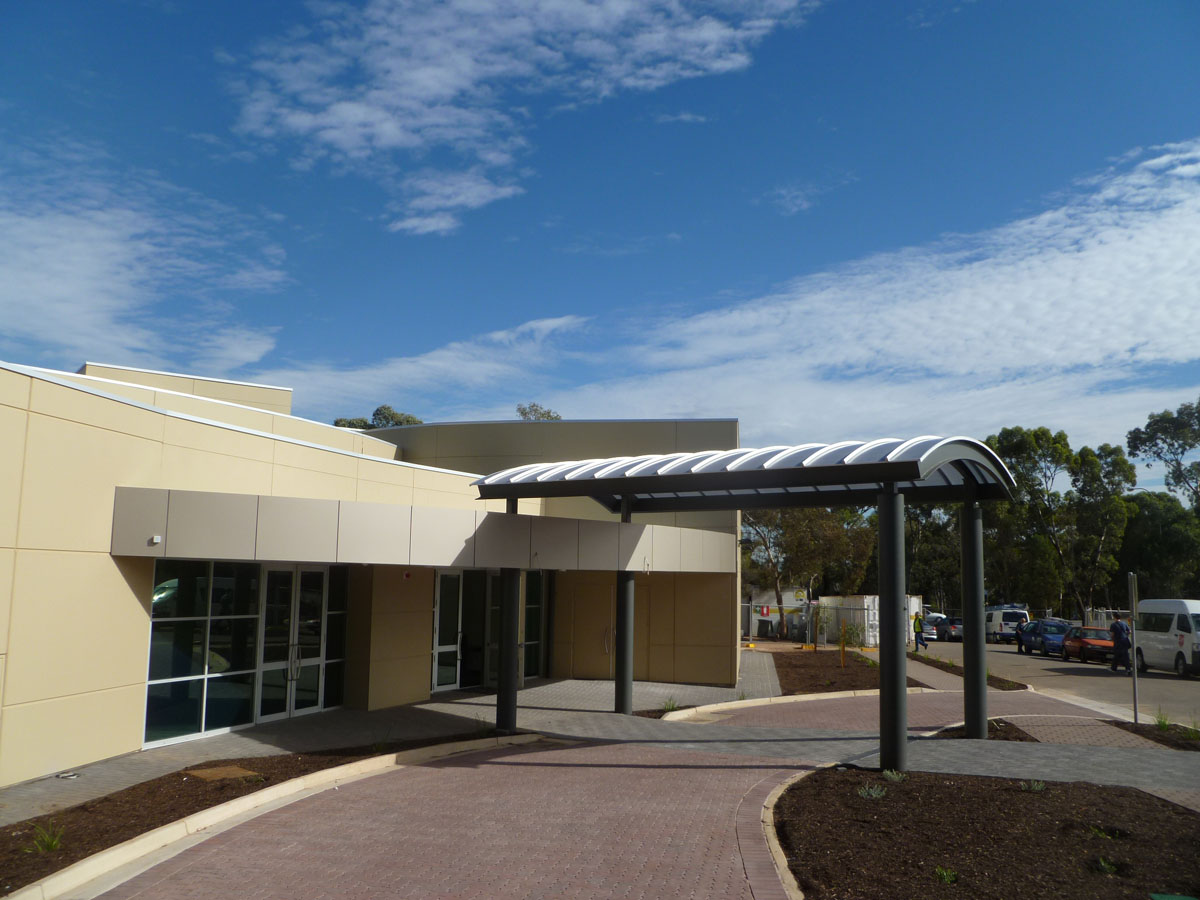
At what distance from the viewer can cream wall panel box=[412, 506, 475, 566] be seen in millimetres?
12719

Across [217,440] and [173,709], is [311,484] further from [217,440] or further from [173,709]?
[173,709]

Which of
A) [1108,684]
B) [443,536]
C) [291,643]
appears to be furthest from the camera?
[1108,684]

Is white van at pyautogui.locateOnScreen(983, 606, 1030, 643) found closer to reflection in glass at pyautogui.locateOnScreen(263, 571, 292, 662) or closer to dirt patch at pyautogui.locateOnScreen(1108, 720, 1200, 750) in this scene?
dirt patch at pyautogui.locateOnScreen(1108, 720, 1200, 750)

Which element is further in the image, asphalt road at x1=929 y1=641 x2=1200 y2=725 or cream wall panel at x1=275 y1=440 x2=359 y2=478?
asphalt road at x1=929 y1=641 x2=1200 y2=725

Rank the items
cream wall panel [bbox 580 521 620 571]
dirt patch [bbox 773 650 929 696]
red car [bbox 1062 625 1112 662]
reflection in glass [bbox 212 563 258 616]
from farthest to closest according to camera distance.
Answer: red car [bbox 1062 625 1112 662]
dirt patch [bbox 773 650 929 696]
cream wall panel [bbox 580 521 620 571]
reflection in glass [bbox 212 563 258 616]

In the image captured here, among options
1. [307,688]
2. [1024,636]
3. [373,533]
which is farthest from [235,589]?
[1024,636]

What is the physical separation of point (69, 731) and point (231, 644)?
3.18 m

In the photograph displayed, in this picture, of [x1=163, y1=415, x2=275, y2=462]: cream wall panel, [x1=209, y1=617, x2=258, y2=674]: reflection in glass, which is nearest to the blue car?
[x1=209, y1=617, x2=258, y2=674]: reflection in glass

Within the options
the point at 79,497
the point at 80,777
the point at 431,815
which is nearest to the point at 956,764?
the point at 431,815

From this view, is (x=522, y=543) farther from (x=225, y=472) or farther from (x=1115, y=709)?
(x=1115, y=709)

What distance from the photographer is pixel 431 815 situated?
901cm

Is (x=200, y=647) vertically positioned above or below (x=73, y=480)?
below

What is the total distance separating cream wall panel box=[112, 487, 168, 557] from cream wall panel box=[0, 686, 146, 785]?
1.73 metres

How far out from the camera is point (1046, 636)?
35.4m
